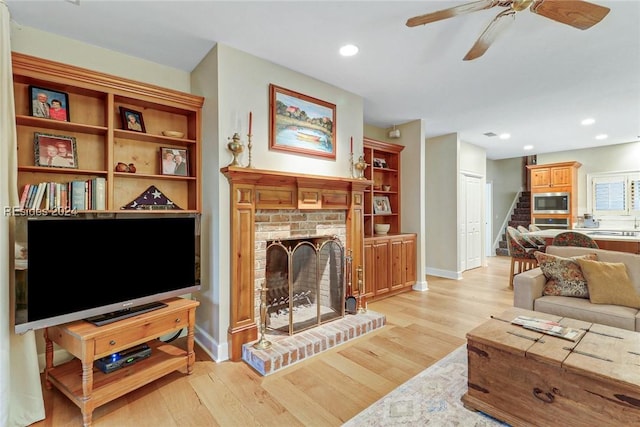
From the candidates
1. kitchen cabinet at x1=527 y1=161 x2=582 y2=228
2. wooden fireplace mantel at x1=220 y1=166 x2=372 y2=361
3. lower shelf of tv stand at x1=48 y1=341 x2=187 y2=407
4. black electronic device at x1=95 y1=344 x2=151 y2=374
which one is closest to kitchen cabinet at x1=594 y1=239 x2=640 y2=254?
kitchen cabinet at x1=527 y1=161 x2=582 y2=228

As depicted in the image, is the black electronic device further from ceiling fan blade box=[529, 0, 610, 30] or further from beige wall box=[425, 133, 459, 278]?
beige wall box=[425, 133, 459, 278]

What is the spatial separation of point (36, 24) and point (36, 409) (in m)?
2.76

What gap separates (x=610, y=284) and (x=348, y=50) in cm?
306

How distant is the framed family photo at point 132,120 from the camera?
2.65 meters

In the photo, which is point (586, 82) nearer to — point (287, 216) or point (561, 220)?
point (287, 216)

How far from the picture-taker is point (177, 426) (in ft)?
5.92

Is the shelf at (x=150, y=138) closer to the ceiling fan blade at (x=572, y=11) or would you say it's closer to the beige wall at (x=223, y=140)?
the beige wall at (x=223, y=140)

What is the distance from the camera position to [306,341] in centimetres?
268

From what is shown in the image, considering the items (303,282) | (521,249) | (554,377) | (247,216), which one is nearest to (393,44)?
(247,216)

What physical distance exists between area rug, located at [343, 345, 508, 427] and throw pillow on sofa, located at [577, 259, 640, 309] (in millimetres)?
1400

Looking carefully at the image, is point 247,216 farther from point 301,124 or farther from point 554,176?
point 554,176

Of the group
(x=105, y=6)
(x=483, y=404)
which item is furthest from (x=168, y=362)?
(x=105, y=6)

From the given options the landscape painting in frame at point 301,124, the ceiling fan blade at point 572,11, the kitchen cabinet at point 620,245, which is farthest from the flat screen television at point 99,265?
the kitchen cabinet at point 620,245

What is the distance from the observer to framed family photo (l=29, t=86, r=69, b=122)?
2.27 m
